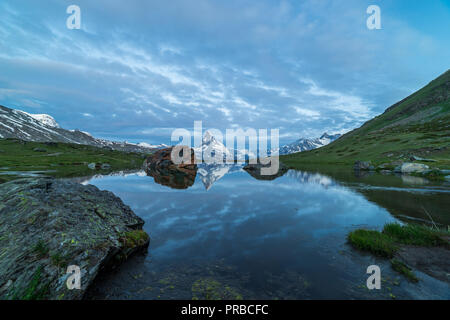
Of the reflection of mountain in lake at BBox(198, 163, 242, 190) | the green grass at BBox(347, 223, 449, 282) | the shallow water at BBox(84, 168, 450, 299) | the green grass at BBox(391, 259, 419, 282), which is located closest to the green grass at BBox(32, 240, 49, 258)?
the shallow water at BBox(84, 168, 450, 299)

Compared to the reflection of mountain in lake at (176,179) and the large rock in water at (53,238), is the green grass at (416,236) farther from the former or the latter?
the reflection of mountain in lake at (176,179)

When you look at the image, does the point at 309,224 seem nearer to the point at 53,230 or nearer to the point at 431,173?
the point at 53,230

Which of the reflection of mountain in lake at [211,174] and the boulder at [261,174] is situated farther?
the boulder at [261,174]

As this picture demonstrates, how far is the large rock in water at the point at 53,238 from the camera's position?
7754 millimetres

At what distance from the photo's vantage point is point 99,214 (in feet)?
45.4

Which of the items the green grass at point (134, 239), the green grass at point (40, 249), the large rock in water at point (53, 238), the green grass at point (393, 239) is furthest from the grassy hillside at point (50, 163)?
the green grass at point (393, 239)

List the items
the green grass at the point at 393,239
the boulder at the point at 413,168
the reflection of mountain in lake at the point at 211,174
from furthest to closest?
the boulder at the point at 413,168
the reflection of mountain in lake at the point at 211,174
the green grass at the point at 393,239

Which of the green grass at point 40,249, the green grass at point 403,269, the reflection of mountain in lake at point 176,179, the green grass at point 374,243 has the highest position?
the green grass at point 40,249

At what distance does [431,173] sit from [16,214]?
77304 millimetres

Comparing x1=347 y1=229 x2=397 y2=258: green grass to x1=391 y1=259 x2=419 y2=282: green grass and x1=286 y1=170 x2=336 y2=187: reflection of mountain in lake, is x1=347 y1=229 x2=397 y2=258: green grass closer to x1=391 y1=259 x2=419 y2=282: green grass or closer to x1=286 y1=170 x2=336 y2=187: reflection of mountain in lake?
Answer: x1=391 y1=259 x2=419 y2=282: green grass

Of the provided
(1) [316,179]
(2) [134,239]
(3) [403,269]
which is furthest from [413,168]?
(2) [134,239]

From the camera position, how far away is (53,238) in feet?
30.3
